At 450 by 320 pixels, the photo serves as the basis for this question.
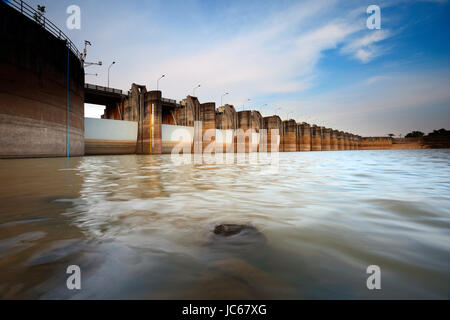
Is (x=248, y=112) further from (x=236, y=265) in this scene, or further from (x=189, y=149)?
(x=236, y=265)

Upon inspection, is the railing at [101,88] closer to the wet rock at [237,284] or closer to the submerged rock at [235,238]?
the submerged rock at [235,238]

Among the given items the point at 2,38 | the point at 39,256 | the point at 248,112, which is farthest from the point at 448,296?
→ the point at 248,112

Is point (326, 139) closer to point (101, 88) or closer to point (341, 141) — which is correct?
point (341, 141)

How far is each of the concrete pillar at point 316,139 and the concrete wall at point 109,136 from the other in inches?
2406

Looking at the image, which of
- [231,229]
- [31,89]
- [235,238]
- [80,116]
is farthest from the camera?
[80,116]

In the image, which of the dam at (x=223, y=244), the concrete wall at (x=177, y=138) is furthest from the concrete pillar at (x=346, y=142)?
the dam at (x=223, y=244)

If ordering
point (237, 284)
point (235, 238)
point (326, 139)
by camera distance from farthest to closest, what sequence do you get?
point (326, 139), point (235, 238), point (237, 284)

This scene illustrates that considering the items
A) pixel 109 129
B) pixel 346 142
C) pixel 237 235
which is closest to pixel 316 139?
pixel 346 142

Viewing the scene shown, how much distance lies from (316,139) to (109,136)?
67275 millimetres

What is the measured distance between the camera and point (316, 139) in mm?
77562

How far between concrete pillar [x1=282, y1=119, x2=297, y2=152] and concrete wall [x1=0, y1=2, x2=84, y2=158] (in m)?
52.0

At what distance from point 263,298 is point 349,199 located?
2.97 metres

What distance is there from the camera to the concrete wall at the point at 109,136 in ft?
91.2
